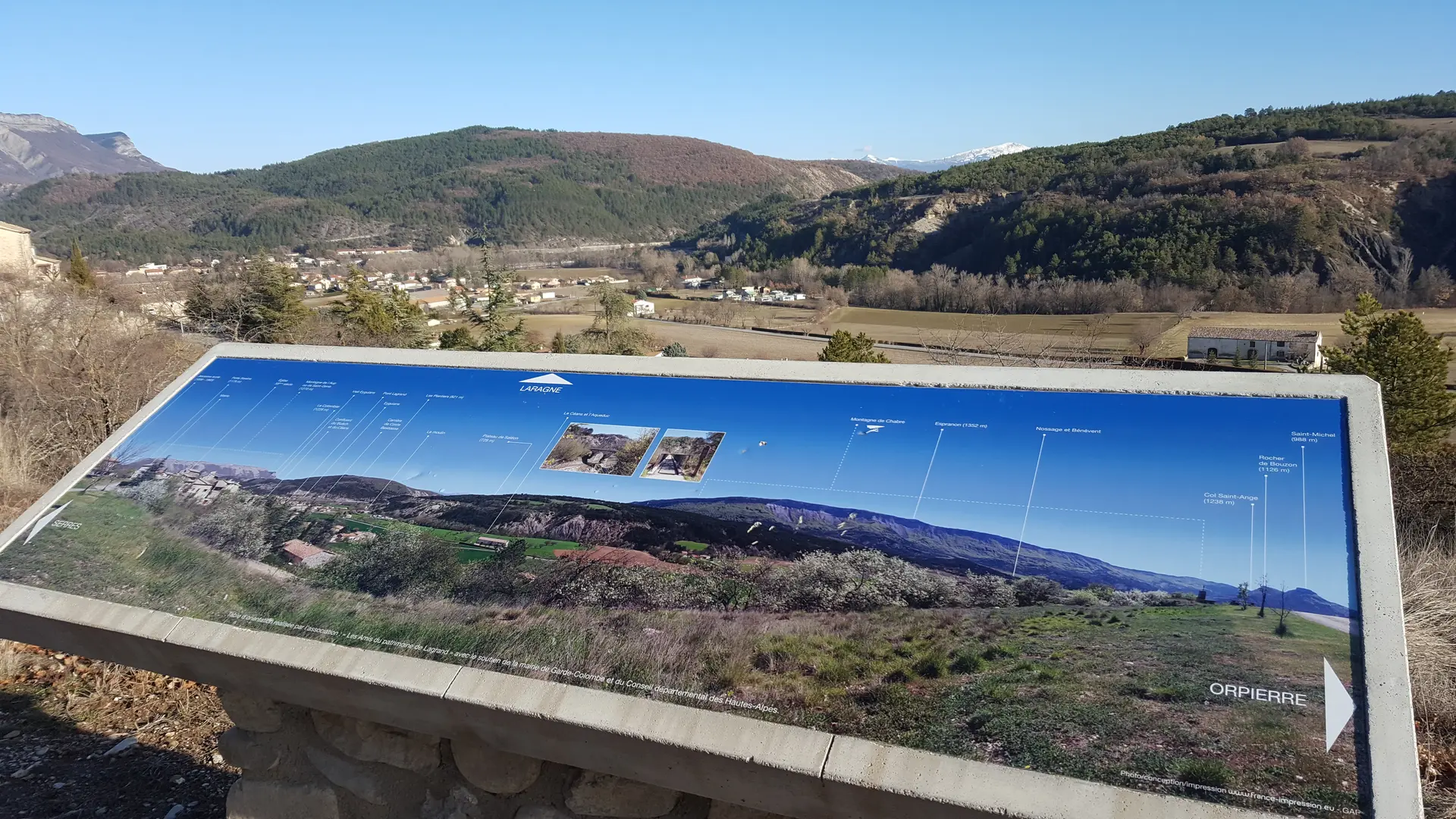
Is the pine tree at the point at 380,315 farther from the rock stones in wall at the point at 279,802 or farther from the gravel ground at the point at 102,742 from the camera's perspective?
the rock stones in wall at the point at 279,802

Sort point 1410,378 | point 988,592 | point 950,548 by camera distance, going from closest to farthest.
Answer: point 988,592, point 950,548, point 1410,378

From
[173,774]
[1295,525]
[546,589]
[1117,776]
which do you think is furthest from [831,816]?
[173,774]

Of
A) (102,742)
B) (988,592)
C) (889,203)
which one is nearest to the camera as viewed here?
(988,592)

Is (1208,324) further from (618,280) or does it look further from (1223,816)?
(618,280)

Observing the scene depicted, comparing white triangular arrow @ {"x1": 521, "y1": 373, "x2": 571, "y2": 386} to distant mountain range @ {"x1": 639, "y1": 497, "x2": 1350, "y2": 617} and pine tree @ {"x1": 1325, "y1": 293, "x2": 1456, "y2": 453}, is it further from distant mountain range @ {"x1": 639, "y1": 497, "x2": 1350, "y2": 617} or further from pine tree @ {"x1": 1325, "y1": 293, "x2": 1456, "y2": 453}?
pine tree @ {"x1": 1325, "y1": 293, "x2": 1456, "y2": 453}

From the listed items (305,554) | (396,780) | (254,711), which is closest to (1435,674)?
(396,780)

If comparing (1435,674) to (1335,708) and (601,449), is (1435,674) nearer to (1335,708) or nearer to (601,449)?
(1335,708)
